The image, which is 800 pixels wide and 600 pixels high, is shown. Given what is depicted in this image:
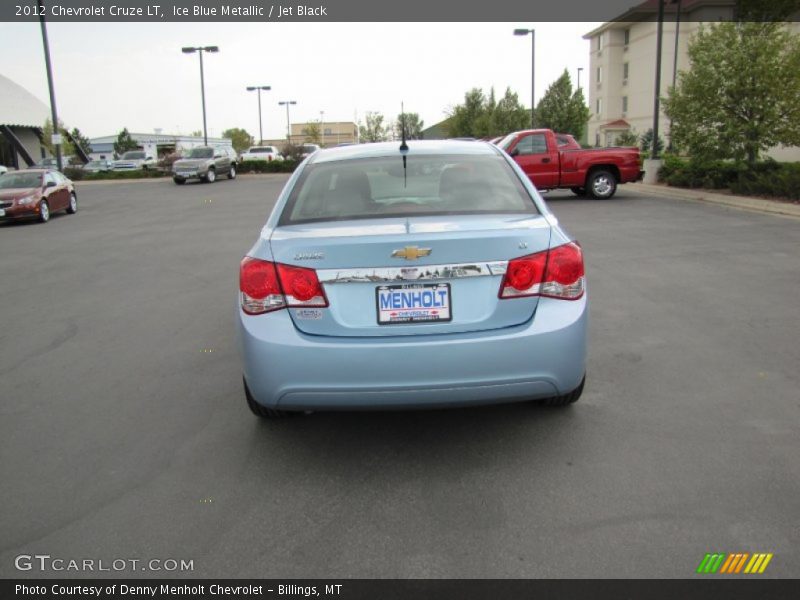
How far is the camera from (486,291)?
357 centimetres

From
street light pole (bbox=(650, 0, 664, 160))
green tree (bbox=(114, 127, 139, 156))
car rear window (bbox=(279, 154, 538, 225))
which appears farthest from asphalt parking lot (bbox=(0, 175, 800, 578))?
green tree (bbox=(114, 127, 139, 156))

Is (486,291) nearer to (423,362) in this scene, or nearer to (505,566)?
(423,362)

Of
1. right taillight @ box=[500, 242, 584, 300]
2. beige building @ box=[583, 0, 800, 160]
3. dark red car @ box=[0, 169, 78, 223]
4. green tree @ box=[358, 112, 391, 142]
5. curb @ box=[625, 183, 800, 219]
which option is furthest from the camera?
green tree @ box=[358, 112, 391, 142]

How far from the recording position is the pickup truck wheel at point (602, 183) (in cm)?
1981

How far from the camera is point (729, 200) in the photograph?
1759cm

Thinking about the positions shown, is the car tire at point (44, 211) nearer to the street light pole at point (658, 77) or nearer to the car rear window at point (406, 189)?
the car rear window at point (406, 189)

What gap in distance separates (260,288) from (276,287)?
0.09m

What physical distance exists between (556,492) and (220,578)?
1618 mm

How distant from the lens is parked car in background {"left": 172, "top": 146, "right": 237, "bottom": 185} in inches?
1364

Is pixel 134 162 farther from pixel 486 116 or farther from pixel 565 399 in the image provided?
pixel 565 399

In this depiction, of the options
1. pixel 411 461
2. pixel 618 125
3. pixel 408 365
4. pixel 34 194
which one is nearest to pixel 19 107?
pixel 34 194

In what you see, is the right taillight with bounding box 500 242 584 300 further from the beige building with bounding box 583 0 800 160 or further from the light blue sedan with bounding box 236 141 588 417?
the beige building with bounding box 583 0 800 160

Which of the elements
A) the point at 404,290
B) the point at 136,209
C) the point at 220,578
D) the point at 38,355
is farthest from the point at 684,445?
the point at 136,209
